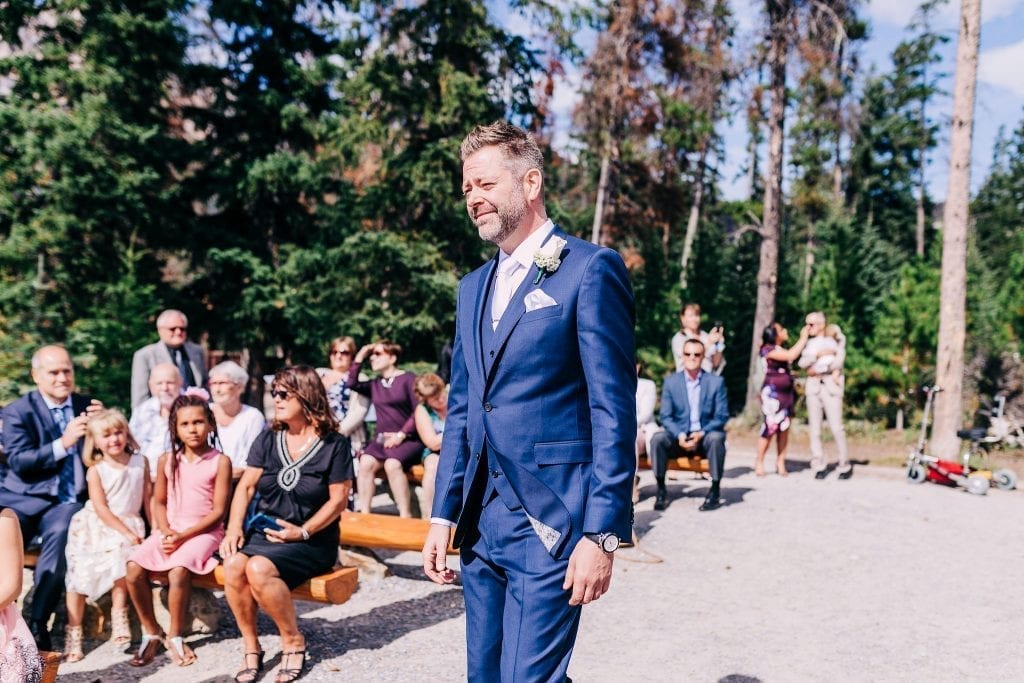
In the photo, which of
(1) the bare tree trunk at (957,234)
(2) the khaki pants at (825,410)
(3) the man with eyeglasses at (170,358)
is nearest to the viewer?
(3) the man with eyeglasses at (170,358)

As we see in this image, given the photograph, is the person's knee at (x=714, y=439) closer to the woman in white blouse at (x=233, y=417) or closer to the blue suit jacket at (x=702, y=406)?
the blue suit jacket at (x=702, y=406)

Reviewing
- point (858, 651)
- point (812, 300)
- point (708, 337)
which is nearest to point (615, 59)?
point (812, 300)

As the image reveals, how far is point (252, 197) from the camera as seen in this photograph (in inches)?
647

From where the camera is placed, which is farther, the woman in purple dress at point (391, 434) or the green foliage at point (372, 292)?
the green foliage at point (372, 292)

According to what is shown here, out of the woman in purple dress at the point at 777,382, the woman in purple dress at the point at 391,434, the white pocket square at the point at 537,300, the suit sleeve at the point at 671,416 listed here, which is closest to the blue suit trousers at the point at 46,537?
the woman in purple dress at the point at 391,434

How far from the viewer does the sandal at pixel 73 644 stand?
4943 mm

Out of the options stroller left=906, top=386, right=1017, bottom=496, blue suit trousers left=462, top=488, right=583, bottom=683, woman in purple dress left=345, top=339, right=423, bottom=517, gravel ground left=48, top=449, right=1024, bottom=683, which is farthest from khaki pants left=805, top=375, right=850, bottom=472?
blue suit trousers left=462, top=488, right=583, bottom=683

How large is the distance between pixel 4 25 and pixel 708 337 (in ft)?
43.3

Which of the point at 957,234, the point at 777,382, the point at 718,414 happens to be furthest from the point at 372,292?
the point at 957,234

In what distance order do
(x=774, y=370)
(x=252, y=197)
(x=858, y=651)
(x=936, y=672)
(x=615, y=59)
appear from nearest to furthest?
(x=936, y=672) < (x=858, y=651) < (x=774, y=370) < (x=252, y=197) < (x=615, y=59)

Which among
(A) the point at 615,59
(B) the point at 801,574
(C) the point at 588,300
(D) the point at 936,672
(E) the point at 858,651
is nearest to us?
(C) the point at 588,300

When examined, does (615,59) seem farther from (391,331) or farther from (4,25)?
(4,25)

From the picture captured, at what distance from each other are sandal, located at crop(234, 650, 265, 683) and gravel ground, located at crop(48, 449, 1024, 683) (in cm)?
8

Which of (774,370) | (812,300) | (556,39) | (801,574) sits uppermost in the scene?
(556,39)
